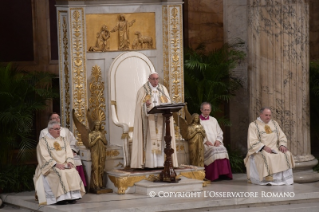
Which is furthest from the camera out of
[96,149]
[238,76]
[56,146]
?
[238,76]

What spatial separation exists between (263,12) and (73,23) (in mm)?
3350

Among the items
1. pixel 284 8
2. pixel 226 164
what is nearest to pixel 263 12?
pixel 284 8

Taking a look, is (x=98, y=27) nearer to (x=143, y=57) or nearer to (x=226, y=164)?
(x=143, y=57)

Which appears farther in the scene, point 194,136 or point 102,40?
point 102,40

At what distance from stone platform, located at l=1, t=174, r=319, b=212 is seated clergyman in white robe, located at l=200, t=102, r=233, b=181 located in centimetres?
87

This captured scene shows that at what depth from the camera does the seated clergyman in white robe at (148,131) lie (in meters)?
12.1

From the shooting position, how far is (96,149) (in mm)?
11984

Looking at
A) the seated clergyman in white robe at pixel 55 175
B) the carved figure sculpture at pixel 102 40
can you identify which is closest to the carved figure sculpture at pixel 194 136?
the carved figure sculpture at pixel 102 40

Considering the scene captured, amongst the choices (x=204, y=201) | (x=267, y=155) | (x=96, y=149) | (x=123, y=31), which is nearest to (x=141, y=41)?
(x=123, y=31)

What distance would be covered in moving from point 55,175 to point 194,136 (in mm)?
2527

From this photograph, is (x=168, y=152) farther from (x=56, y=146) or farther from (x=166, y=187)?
(x=56, y=146)

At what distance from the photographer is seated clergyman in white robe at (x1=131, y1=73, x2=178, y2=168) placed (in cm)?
1214

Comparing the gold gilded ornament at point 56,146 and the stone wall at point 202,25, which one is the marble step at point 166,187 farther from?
the stone wall at point 202,25

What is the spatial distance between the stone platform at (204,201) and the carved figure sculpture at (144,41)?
8.35 ft
